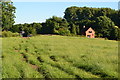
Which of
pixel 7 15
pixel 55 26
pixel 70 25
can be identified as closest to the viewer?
pixel 7 15

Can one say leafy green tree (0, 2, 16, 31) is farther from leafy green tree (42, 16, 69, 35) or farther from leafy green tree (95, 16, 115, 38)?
leafy green tree (95, 16, 115, 38)

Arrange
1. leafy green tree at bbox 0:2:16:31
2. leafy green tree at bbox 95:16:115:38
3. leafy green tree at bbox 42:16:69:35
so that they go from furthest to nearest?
1. leafy green tree at bbox 42:16:69:35
2. leafy green tree at bbox 95:16:115:38
3. leafy green tree at bbox 0:2:16:31

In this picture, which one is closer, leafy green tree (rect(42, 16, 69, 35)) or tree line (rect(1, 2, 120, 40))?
tree line (rect(1, 2, 120, 40))

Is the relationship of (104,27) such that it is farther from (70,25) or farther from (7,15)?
(7,15)

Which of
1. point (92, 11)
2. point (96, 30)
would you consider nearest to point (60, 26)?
point (96, 30)

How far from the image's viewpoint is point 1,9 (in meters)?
74.6

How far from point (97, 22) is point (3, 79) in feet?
285

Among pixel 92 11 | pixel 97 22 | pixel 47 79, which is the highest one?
pixel 92 11

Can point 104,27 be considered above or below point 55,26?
below

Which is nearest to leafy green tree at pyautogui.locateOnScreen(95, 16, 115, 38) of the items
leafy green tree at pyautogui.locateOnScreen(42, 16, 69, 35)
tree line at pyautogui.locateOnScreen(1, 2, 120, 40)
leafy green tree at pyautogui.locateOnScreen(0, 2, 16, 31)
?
tree line at pyautogui.locateOnScreen(1, 2, 120, 40)

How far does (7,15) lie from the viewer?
8088cm

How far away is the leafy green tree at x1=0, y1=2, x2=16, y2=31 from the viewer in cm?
7707

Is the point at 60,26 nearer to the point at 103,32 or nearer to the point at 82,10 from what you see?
the point at 103,32

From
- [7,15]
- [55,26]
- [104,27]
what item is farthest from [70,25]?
[7,15]
